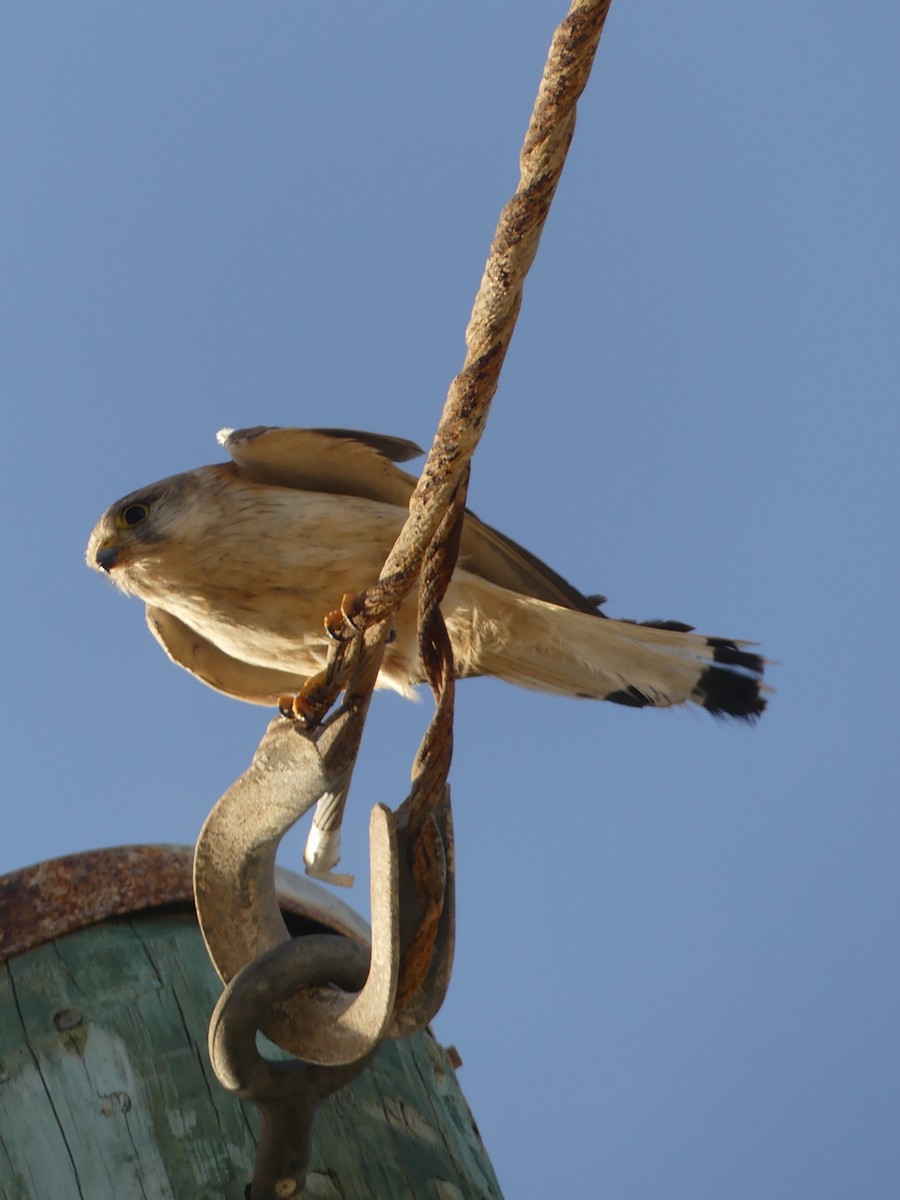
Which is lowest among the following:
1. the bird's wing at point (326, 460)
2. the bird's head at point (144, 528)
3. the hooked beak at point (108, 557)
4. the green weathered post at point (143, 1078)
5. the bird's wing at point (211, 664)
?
the bird's wing at point (211, 664)

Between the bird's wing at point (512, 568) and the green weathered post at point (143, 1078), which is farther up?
the bird's wing at point (512, 568)

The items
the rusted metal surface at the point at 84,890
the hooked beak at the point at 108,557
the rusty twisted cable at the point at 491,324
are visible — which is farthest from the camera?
the hooked beak at the point at 108,557

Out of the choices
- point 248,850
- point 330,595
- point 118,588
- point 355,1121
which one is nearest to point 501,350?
point 248,850

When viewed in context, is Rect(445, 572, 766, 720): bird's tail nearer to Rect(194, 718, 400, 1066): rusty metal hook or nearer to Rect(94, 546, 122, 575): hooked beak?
Rect(94, 546, 122, 575): hooked beak

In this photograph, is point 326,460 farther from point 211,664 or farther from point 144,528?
point 211,664

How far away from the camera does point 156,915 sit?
2.68m

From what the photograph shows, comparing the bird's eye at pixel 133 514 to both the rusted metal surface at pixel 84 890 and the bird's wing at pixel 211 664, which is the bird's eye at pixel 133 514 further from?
the rusted metal surface at pixel 84 890

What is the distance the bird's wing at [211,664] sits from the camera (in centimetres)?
508

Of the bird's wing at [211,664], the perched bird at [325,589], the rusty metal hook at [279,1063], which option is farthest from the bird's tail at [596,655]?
the rusty metal hook at [279,1063]

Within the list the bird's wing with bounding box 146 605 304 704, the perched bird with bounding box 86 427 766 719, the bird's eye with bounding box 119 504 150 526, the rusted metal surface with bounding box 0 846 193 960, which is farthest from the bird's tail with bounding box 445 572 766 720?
the rusted metal surface with bounding box 0 846 193 960

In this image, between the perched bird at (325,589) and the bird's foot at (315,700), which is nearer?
the bird's foot at (315,700)

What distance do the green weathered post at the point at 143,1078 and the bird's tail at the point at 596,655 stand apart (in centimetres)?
192

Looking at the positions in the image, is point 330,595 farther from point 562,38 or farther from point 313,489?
point 562,38

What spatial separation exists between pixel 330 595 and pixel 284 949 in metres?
2.43
